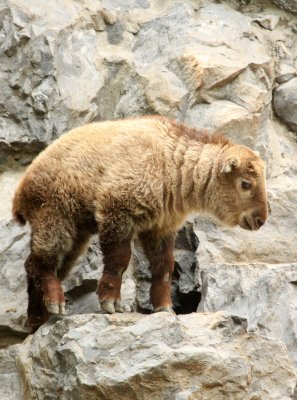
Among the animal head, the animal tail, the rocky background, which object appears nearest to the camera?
the rocky background

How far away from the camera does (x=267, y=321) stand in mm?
7445

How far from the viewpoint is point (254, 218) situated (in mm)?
7699

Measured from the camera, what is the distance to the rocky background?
6383mm

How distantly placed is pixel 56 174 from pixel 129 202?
2.29 ft

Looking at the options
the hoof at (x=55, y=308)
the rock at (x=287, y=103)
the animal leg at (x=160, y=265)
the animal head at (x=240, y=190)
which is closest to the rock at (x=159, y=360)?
the hoof at (x=55, y=308)

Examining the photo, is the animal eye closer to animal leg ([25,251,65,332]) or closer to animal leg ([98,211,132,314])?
animal leg ([98,211,132,314])

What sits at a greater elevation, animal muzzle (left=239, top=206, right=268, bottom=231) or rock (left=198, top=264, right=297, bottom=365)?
animal muzzle (left=239, top=206, right=268, bottom=231)

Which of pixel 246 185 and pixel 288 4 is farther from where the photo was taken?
pixel 288 4

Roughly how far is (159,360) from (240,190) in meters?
2.06

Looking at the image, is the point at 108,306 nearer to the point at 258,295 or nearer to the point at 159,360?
the point at 159,360

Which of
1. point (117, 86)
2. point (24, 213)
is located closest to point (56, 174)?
point (24, 213)

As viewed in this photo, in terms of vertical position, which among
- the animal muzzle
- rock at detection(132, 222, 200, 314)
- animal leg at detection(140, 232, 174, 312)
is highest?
the animal muzzle

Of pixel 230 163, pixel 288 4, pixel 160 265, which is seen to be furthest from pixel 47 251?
pixel 288 4

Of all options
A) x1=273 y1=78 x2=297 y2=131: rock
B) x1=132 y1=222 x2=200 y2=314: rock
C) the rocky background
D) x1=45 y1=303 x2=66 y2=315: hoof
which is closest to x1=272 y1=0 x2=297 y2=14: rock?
the rocky background
